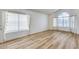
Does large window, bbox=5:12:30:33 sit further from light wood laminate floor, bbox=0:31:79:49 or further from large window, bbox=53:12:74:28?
large window, bbox=53:12:74:28

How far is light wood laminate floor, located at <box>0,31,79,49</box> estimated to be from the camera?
2.06 metres

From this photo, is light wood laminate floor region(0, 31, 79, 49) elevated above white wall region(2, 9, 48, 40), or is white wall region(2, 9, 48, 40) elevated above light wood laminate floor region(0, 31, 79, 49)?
white wall region(2, 9, 48, 40)

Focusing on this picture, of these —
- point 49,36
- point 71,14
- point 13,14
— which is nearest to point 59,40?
point 49,36

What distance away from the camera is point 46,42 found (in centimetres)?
211

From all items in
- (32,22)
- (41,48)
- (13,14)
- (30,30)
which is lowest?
(41,48)

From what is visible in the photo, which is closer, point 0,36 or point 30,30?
point 0,36

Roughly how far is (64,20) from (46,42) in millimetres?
644

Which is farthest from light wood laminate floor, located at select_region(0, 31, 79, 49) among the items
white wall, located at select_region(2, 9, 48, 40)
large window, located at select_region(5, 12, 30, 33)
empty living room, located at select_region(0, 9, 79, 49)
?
large window, located at select_region(5, 12, 30, 33)

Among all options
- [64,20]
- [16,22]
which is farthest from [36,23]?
[64,20]

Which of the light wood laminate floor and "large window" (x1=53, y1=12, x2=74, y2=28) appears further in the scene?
"large window" (x1=53, y1=12, x2=74, y2=28)

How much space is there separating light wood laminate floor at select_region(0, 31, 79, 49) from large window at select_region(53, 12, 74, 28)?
0.61 feet

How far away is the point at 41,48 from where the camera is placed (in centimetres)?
208
